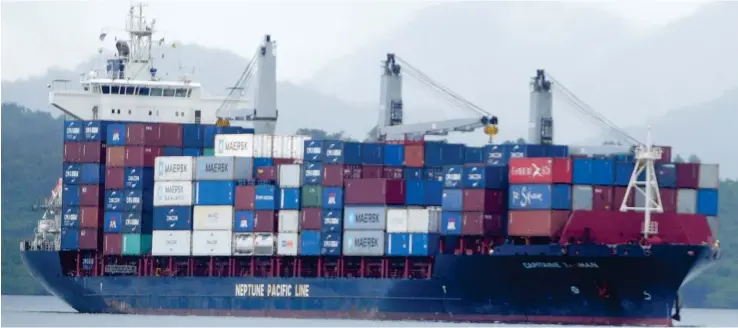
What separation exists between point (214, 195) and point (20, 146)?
8560cm

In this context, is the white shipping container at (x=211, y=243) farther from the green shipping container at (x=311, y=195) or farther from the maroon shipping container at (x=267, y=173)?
the green shipping container at (x=311, y=195)

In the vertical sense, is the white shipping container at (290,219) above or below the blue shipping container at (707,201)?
below

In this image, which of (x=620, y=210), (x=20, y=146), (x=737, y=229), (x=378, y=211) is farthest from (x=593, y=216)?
(x=20, y=146)

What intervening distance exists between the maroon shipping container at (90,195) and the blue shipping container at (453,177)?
16314 mm

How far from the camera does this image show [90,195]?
3125 inches

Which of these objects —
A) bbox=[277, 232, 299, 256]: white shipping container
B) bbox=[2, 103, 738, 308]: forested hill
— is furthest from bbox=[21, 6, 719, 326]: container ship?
bbox=[2, 103, 738, 308]: forested hill

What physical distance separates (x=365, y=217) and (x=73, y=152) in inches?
558

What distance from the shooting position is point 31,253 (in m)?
85.8

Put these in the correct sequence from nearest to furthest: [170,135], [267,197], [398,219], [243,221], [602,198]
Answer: [602,198] < [398,219] < [267,197] < [243,221] < [170,135]

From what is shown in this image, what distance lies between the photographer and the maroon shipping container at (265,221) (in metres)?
Result: 75.1

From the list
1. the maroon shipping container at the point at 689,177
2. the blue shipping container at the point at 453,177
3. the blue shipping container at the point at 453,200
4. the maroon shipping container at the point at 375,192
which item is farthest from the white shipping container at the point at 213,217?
the maroon shipping container at the point at 689,177

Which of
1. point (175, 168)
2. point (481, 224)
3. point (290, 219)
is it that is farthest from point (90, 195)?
point (481, 224)

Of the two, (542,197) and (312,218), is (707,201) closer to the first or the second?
(542,197)

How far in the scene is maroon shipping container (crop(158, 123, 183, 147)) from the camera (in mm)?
78938
